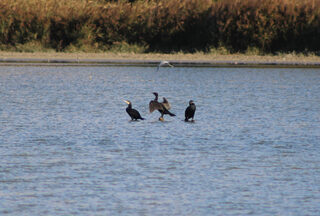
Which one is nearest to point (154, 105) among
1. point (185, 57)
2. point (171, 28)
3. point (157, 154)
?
point (157, 154)

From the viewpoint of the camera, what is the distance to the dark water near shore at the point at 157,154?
30.4 ft

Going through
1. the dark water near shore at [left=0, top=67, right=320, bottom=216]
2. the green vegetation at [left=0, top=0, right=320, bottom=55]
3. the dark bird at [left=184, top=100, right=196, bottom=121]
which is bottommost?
the dark water near shore at [left=0, top=67, right=320, bottom=216]

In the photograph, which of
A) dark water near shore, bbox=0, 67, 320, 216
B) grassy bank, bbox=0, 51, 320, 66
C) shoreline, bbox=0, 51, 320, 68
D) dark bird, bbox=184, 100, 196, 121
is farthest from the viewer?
grassy bank, bbox=0, 51, 320, 66

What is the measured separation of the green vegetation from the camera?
123 feet

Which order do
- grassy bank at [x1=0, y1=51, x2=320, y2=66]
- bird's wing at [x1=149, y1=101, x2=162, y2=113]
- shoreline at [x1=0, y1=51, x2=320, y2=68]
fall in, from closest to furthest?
bird's wing at [x1=149, y1=101, x2=162, y2=113] → shoreline at [x1=0, y1=51, x2=320, y2=68] → grassy bank at [x1=0, y1=51, x2=320, y2=66]

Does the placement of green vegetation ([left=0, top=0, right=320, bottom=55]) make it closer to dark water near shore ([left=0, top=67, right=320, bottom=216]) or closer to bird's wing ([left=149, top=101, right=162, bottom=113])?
dark water near shore ([left=0, top=67, right=320, bottom=216])

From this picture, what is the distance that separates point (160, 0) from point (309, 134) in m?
30.6

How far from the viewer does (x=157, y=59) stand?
120 ft

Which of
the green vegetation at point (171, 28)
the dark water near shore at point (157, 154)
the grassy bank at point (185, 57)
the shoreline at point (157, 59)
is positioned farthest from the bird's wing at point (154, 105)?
the green vegetation at point (171, 28)

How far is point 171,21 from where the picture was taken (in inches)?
1533

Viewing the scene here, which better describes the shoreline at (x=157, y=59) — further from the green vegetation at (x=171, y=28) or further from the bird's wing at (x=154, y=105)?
the bird's wing at (x=154, y=105)

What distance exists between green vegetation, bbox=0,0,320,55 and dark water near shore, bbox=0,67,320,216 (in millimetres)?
13066

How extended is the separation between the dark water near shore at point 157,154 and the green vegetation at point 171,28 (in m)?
13.1

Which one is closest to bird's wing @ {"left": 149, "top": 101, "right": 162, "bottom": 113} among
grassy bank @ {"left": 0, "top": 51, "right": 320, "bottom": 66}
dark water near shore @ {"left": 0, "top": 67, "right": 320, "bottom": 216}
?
dark water near shore @ {"left": 0, "top": 67, "right": 320, "bottom": 216}
